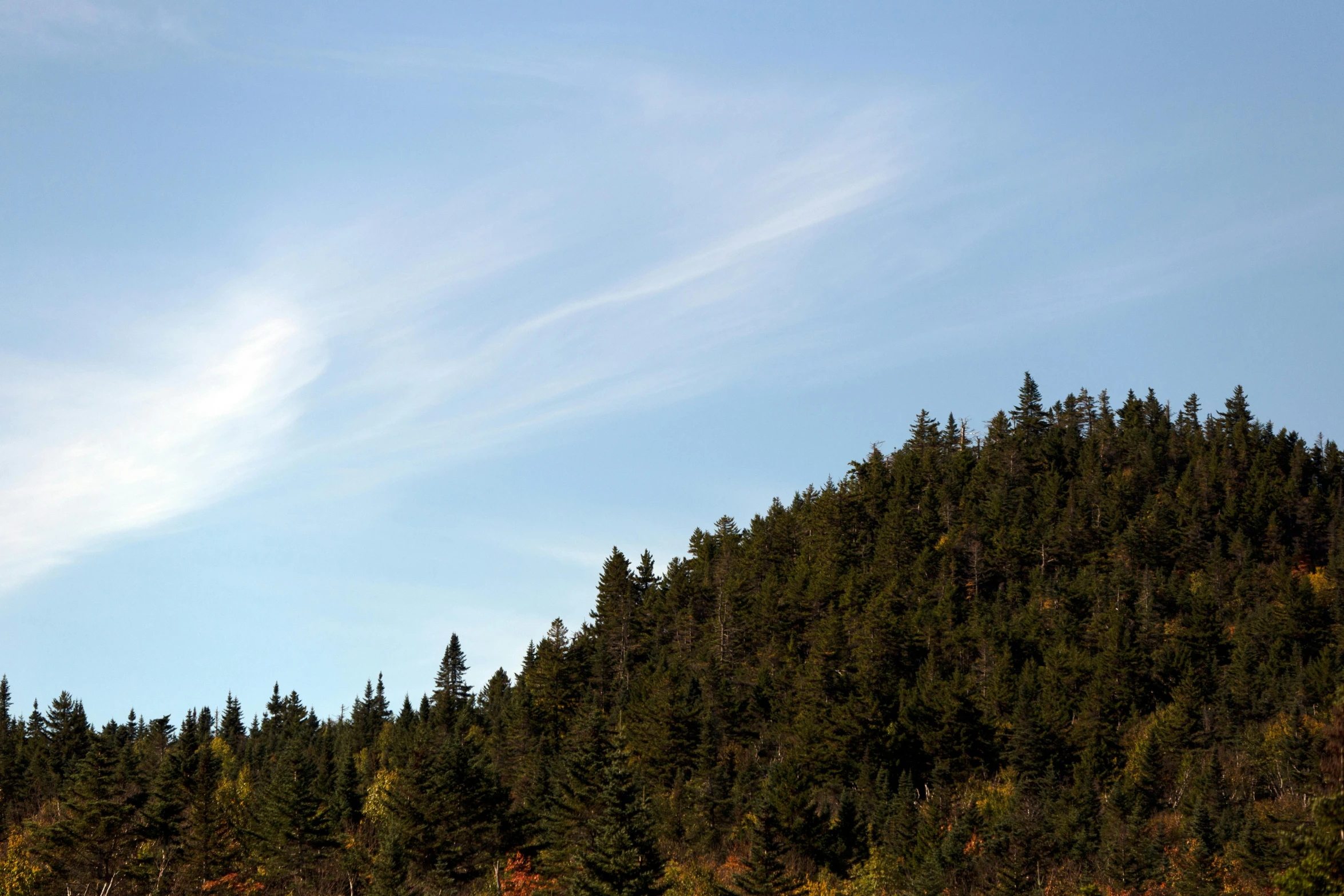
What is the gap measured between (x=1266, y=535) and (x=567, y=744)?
83998 mm

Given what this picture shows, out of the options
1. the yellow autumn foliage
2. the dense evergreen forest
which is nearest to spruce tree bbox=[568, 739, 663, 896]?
the dense evergreen forest

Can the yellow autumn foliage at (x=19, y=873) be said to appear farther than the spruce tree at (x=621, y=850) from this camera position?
Yes

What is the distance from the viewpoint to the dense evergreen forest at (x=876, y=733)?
70.5 metres

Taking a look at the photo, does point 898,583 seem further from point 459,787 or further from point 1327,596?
point 459,787

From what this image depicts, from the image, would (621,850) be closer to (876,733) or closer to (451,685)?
(876,733)

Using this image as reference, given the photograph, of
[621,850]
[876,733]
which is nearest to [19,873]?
[621,850]

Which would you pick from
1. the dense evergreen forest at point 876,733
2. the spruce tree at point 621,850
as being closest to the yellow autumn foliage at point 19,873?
the dense evergreen forest at point 876,733

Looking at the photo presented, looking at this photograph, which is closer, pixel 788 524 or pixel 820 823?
pixel 820 823

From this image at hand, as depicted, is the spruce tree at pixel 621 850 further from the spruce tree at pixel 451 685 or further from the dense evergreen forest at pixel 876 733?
the spruce tree at pixel 451 685

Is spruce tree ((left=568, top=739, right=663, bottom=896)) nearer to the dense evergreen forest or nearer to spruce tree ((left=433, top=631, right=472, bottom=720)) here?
the dense evergreen forest

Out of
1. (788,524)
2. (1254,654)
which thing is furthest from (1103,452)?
(1254,654)

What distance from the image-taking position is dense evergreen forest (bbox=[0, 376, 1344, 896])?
70.5m

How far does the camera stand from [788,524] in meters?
158

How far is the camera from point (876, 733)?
95375mm
